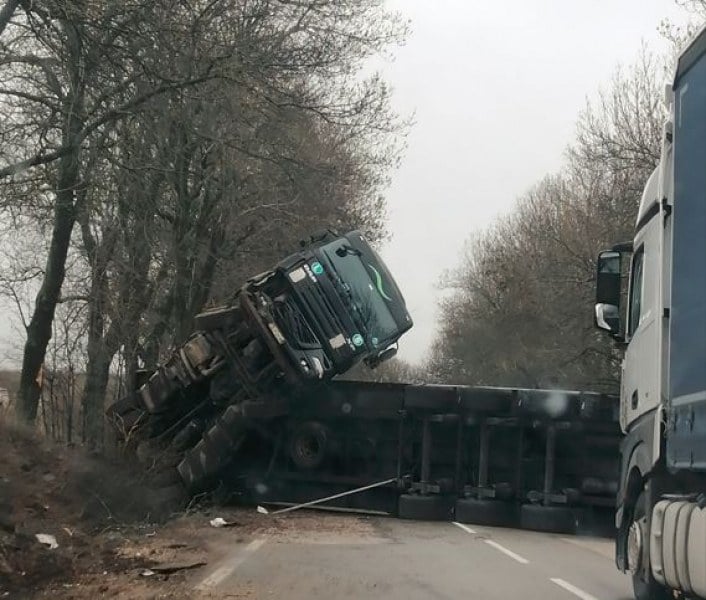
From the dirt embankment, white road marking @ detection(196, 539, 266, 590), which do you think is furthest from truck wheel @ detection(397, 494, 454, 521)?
the dirt embankment

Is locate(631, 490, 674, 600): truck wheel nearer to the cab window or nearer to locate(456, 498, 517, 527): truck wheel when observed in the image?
the cab window

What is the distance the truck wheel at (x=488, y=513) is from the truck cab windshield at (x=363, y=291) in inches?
109

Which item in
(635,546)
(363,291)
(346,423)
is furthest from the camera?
(346,423)

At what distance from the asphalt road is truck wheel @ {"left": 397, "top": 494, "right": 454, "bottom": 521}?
789mm

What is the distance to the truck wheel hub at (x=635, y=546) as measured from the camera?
7.03m

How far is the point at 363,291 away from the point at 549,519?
4303 mm

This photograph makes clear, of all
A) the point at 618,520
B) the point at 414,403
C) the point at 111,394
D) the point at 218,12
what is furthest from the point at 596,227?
the point at 618,520

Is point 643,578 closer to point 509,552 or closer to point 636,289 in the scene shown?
point 636,289

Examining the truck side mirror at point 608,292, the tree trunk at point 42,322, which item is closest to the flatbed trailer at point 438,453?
the truck side mirror at point 608,292

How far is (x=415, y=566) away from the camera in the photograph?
32.3ft

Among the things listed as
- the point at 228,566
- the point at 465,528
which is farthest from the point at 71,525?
the point at 465,528

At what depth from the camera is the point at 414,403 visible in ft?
47.7

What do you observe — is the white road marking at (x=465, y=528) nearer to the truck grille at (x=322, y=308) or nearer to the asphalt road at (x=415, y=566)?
the asphalt road at (x=415, y=566)

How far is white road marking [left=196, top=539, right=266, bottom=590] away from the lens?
8.46 metres
